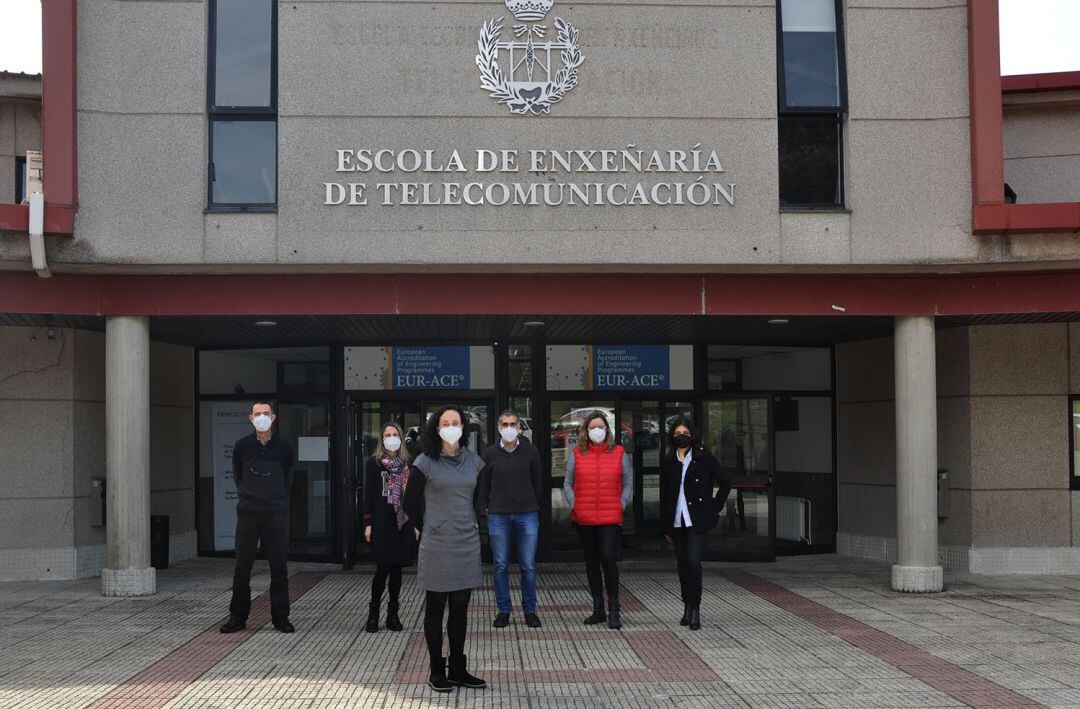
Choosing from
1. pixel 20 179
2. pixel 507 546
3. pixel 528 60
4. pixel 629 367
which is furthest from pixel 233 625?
pixel 629 367

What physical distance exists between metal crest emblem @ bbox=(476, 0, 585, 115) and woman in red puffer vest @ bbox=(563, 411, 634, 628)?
359 centimetres

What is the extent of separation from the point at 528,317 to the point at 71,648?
224 inches

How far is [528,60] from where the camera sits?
37.6 feet

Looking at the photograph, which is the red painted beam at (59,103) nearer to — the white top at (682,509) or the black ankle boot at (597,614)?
the black ankle boot at (597,614)

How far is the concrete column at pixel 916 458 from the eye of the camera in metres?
11.8

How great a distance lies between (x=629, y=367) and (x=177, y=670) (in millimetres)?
7888

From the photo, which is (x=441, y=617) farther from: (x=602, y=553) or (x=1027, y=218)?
(x=1027, y=218)

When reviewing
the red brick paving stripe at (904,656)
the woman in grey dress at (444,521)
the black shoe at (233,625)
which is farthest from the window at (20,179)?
the red brick paving stripe at (904,656)

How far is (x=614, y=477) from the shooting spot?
9727 millimetres

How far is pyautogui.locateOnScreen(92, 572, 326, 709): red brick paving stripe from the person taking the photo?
7188mm

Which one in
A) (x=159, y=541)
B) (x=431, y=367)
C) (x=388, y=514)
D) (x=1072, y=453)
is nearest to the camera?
(x=388, y=514)

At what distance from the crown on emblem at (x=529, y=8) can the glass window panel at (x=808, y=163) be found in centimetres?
272

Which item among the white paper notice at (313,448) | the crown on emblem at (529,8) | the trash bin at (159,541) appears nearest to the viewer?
the crown on emblem at (529,8)

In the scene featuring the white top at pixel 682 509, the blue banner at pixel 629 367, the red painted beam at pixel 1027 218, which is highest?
→ the red painted beam at pixel 1027 218
